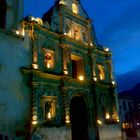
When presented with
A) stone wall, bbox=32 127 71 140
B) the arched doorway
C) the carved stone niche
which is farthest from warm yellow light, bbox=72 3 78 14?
stone wall, bbox=32 127 71 140

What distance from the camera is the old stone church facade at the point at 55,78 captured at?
51.4 feet

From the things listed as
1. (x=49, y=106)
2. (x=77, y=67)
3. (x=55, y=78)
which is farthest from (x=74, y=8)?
(x=49, y=106)

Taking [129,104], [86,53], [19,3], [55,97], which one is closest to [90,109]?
[55,97]

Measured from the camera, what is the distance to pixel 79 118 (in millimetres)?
20703

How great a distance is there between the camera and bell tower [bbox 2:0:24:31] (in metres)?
17.0

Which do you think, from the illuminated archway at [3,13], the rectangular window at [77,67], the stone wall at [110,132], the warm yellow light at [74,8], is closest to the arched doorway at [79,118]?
the stone wall at [110,132]

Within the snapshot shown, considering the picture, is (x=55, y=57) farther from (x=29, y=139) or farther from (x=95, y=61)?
(x=29, y=139)

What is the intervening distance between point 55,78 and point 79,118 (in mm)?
5053

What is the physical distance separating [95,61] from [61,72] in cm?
525

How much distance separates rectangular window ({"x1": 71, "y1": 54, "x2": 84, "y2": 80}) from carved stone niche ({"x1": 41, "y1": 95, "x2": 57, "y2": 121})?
427 centimetres

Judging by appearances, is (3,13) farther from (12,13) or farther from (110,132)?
(110,132)

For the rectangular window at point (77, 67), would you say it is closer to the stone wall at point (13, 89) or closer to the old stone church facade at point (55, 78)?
the old stone church facade at point (55, 78)

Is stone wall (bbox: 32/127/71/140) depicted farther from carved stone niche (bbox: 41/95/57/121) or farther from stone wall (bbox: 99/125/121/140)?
stone wall (bbox: 99/125/121/140)

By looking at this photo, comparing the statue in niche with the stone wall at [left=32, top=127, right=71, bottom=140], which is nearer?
the stone wall at [left=32, top=127, right=71, bottom=140]
